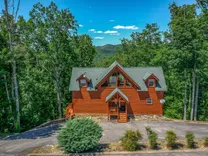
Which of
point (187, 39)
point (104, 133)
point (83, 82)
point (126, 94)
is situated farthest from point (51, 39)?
point (187, 39)

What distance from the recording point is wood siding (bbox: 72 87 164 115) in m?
22.3

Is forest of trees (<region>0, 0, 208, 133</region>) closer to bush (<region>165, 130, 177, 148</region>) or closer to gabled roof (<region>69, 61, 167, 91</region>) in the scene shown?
gabled roof (<region>69, 61, 167, 91</region>)

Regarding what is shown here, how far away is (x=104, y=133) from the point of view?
56.3ft

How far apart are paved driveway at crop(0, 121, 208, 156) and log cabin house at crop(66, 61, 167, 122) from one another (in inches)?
72.2

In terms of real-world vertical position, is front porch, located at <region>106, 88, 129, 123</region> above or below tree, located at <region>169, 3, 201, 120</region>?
below

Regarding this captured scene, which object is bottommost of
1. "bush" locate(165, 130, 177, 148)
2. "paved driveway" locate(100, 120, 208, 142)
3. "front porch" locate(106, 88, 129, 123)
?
"paved driveway" locate(100, 120, 208, 142)

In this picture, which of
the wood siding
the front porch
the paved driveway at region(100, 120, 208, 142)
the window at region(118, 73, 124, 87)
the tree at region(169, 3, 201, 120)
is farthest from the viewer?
the window at region(118, 73, 124, 87)

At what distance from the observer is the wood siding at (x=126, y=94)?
22.3m

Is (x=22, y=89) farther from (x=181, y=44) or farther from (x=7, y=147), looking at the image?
(x=181, y=44)

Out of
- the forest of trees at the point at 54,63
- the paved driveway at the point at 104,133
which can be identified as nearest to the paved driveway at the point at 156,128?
the paved driveway at the point at 104,133

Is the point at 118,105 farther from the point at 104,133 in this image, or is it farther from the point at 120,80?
the point at 104,133

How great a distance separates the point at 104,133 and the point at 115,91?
5.68 metres

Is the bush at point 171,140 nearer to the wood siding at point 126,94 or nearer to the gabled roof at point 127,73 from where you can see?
the wood siding at point 126,94

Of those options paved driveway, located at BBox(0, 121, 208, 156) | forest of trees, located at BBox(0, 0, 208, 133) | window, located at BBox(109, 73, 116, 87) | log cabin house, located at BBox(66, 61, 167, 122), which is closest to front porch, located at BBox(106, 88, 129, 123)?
log cabin house, located at BBox(66, 61, 167, 122)
